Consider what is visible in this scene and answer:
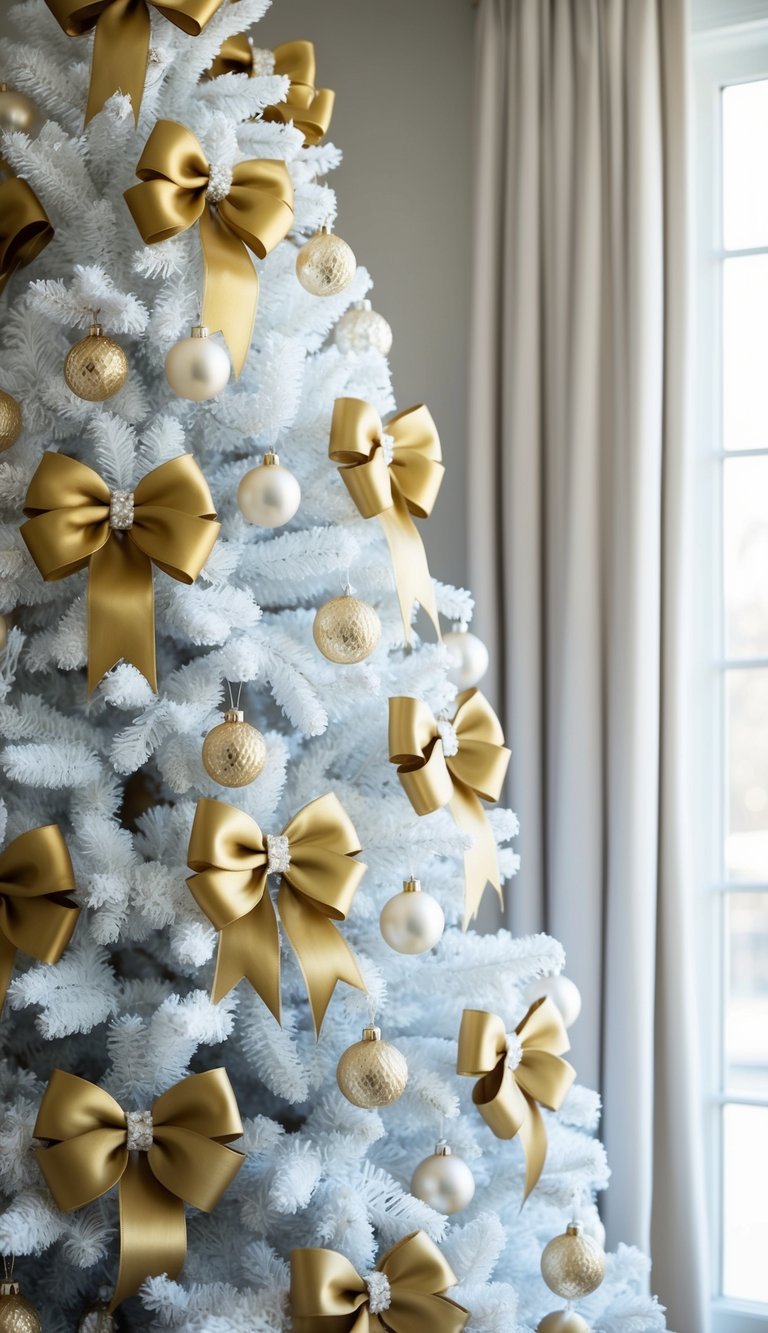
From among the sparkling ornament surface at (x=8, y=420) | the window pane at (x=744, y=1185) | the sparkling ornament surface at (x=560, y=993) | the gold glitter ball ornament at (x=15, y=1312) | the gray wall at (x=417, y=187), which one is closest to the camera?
the gold glitter ball ornament at (x=15, y=1312)

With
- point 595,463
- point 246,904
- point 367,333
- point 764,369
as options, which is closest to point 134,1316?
point 246,904

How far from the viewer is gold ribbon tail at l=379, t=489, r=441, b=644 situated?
1119 mm

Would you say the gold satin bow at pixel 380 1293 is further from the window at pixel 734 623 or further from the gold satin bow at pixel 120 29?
the gold satin bow at pixel 120 29

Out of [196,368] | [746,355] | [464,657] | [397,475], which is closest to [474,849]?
[464,657]

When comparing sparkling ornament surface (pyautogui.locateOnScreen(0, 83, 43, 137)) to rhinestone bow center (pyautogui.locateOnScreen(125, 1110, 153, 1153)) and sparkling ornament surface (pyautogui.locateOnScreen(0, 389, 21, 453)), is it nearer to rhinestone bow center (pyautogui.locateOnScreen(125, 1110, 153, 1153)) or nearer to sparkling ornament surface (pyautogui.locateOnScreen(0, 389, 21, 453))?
sparkling ornament surface (pyautogui.locateOnScreen(0, 389, 21, 453))

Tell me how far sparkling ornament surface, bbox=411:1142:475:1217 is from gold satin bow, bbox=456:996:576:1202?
2.7 inches

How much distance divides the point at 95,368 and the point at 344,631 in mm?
325

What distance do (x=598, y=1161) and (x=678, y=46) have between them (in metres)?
1.48

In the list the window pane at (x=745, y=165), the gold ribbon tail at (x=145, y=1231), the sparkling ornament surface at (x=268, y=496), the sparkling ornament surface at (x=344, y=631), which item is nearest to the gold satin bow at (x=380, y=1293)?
the gold ribbon tail at (x=145, y=1231)

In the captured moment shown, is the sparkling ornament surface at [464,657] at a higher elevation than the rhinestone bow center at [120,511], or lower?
lower

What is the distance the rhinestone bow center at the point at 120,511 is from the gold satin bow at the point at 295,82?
1.83 ft

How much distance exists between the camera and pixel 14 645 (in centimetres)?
101

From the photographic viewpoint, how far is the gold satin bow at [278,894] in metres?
0.95

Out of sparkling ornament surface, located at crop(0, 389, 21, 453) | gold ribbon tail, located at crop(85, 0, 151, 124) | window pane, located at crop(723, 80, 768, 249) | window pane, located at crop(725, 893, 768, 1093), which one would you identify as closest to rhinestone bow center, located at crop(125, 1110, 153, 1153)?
sparkling ornament surface, located at crop(0, 389, 21, 453)
